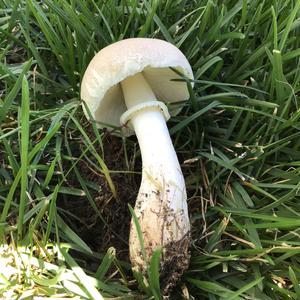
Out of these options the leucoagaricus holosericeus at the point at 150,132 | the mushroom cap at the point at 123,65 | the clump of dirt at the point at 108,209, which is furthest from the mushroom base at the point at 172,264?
the mushroom cap at the point at 123,65

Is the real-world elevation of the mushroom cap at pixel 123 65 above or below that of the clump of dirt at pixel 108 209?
above

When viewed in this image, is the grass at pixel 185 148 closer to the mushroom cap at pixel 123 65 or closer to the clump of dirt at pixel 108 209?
the clump of dirt at pixel 108 209

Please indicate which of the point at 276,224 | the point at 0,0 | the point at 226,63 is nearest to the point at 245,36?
the point at 226,63

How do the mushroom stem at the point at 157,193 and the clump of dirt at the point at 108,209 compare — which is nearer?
the mushroom stem at the point at 157,193

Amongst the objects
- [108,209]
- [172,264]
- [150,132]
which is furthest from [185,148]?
[172,264]

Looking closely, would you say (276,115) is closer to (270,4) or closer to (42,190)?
(270,4)

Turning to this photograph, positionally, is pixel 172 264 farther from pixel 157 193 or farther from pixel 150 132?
pixel 150 132
